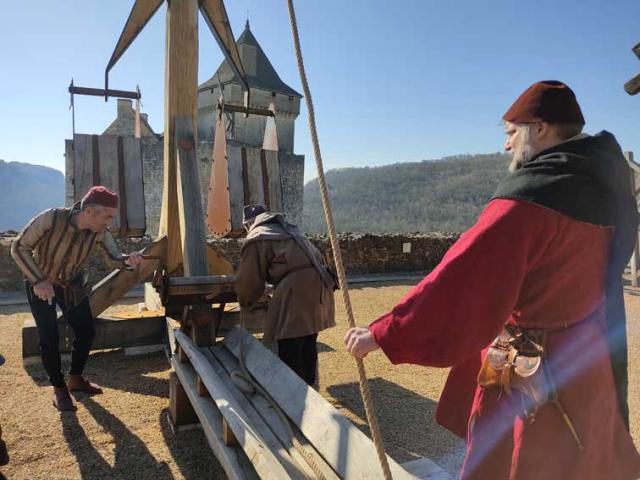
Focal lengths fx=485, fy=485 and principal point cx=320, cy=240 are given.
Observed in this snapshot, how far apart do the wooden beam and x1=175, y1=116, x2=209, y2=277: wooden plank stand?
6cm

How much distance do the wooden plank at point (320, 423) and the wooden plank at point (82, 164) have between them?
7.89ft

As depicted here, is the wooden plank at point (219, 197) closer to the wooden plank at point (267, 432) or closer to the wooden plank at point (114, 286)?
the wooden plank at point (114, 286)

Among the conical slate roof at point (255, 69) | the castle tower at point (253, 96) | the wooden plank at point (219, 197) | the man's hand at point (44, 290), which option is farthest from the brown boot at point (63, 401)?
the conical slate roof at point (255, 69)

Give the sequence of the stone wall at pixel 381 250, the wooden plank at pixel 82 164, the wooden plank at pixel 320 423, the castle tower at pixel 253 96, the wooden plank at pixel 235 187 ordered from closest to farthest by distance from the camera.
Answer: the wooden plank at pixel 320 423, the wooden plank at pixel 82 164, the wooden plank at pixel 235 187, the stone wall at pixel 381 250, the castle tower at pixel 253 96

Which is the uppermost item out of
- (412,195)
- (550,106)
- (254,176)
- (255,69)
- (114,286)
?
(255,69)

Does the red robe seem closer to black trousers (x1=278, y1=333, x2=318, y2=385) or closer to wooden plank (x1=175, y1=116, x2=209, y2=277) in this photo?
black trousers (x1=278, y1=333, x2=318, y2=385)

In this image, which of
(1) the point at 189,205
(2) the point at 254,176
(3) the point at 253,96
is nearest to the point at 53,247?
(1) the point at 189,205

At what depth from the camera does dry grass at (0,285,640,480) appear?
2773mm

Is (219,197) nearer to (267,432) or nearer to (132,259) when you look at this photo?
(132,259)

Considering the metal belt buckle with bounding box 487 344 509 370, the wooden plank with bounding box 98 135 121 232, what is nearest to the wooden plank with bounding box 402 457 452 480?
the metal belt buckle with bounding box 487 344 509 370

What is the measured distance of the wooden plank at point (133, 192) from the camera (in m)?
4.41

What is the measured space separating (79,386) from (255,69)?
36.4 metres

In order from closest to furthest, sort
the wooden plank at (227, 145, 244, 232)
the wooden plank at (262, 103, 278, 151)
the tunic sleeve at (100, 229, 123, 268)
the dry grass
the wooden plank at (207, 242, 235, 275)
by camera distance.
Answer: the dry grass < the tunic sleeve at (100, 229, 123, 268) < the wooden plank at (207, 242, 235, 275) < the wooden plank at (227, 145, 244, 232) < the wooden plank at (262, 103, 278, 151)

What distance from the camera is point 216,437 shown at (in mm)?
2303
